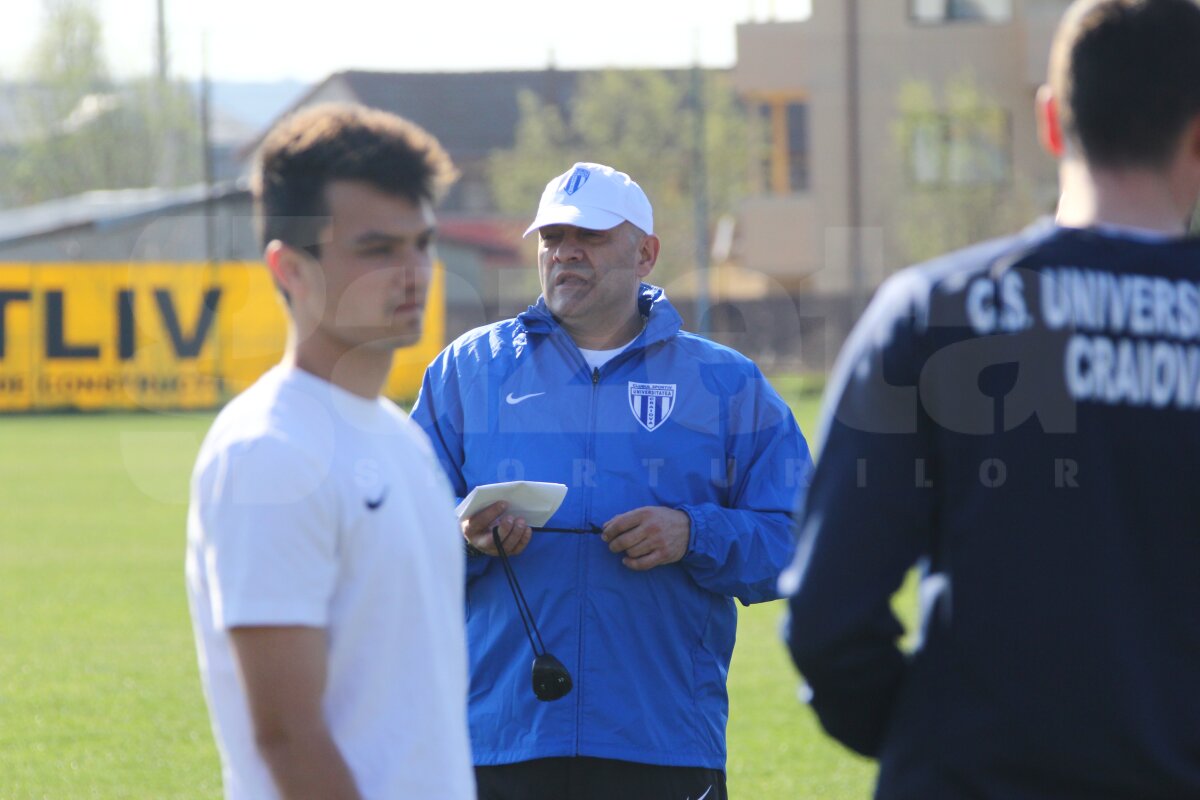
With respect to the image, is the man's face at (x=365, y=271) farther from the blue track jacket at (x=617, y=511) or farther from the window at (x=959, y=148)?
the window at (x=959, y=148)

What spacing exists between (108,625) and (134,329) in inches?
768

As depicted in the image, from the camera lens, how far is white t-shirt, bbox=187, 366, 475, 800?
2.23m

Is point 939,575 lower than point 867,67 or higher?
lower

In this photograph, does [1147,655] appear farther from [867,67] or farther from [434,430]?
[867,67]

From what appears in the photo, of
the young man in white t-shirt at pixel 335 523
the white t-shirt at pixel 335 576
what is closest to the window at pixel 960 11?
the young man in white t-shirt at pixel 335 523

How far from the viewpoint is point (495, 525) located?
3875mm

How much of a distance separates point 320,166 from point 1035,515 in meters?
1.21

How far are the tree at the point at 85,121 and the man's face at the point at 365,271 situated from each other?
6029cm

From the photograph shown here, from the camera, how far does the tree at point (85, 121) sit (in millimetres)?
60094

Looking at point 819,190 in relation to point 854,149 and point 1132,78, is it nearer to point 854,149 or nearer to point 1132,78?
point 854,149

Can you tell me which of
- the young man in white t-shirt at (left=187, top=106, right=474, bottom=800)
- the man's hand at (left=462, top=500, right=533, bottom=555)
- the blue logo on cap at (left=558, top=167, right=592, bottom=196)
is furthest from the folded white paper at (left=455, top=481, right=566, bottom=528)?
the young man in white t-shirt at (left=187, top=106, right=474, bottom=800)

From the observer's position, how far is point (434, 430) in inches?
165

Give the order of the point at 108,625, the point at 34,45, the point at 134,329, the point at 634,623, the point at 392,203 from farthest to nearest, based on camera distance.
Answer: the point at 34,45
the point at 134,329
the point at 108,625
the point at 634,623
the point at 392,203

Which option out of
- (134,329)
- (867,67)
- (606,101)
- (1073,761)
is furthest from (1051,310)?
(606,101)
